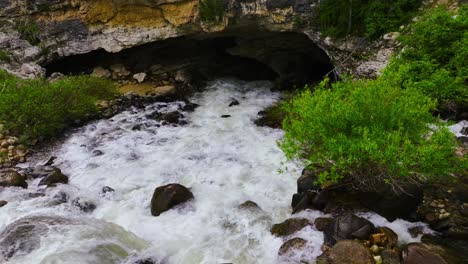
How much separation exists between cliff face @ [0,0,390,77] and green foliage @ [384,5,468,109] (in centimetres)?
494

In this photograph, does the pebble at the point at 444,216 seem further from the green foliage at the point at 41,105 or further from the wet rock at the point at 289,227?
the green foliage at the point at 41,105

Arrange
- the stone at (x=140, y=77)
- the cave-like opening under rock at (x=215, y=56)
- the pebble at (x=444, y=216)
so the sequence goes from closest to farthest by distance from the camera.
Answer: the pebble at (x=444, y=216) → the stone at (x=140, y=77) → the cave-like opening under rock at (x=215, y=56)

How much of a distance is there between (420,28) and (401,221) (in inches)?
225

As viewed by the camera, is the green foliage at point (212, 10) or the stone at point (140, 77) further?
the stone at point (140, 77)

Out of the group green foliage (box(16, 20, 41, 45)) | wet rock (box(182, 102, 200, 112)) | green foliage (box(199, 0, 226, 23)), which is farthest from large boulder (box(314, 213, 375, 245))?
green foliage (box(16, 20, 41, 45))

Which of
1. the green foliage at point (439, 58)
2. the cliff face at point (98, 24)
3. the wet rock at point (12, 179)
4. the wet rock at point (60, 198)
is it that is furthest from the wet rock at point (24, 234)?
the cliff face at point (98, 24)

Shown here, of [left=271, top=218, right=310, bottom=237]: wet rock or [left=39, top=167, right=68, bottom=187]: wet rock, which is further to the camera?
[left=39, top=167, right=68, bottom=187]: wet rock

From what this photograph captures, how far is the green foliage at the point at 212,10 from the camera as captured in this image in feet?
48.6

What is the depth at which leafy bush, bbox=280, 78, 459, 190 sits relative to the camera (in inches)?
244

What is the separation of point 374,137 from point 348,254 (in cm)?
198

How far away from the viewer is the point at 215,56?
67.0ft

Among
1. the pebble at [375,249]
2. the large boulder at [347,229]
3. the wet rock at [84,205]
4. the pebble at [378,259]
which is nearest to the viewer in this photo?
the pebble at [378,259]

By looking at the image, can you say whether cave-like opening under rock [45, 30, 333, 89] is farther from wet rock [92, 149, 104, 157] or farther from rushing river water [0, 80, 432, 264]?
wet rock [92, 149, 104, 157]

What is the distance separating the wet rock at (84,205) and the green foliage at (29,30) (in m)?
10.4
